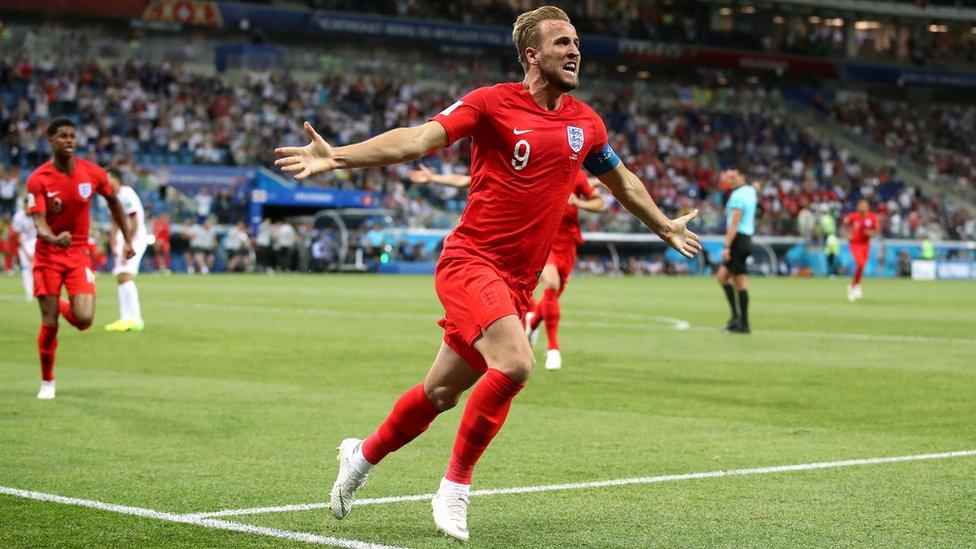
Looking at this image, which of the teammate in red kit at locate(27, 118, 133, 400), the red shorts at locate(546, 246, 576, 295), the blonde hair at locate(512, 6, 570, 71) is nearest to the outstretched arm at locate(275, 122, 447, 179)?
the blonde hair at locate(512, 6, 570, 71)

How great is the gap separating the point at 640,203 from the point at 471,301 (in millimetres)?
1244

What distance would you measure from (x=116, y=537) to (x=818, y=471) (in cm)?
404

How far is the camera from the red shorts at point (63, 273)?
452 inches

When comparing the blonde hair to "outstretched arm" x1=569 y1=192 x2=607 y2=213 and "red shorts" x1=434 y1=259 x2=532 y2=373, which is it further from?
"outstretched arm" x1=569 y1=192 x2=607 y2=213

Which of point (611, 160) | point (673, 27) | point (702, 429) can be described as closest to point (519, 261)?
point (611, 160)

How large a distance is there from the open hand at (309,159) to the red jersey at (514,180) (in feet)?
3.01

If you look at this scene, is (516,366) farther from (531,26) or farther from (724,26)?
(724,26)

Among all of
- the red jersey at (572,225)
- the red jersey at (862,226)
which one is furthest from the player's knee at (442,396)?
the red jersey at (862,226)

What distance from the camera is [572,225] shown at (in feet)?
48.7

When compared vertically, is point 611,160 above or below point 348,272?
above

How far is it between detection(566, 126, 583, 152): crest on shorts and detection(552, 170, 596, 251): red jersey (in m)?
8.03

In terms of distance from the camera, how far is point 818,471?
7.93 metres

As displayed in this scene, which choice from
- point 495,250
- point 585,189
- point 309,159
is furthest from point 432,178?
point 309,159

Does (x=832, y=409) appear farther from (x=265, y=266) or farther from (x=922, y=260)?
(x=922, y=260)
